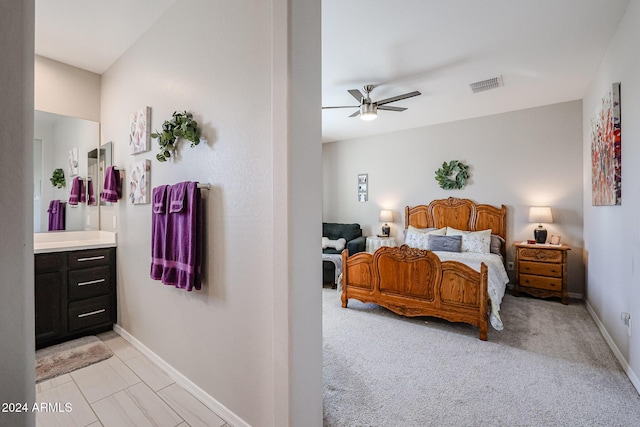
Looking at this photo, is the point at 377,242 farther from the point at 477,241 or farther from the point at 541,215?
the point at 541,215

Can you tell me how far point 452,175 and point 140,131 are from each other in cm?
462

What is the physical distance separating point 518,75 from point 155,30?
3687 millimetres

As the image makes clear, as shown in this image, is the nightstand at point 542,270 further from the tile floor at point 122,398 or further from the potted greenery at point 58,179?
the potted greenery at point 58,179

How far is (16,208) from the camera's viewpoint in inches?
22.0

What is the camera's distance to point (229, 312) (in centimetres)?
167

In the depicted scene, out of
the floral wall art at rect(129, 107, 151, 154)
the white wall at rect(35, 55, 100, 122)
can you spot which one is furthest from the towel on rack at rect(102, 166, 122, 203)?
the white wall at rect(35, 55, 100, 122)

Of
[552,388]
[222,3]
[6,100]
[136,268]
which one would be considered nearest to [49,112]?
[136,268]

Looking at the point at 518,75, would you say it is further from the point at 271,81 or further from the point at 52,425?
the point at 52,425

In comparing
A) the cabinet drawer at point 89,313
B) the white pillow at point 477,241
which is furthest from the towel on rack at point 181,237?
the white pillow at point 477,241

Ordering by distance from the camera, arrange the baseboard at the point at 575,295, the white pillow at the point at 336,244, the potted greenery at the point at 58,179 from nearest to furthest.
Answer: the potted greenery at the point at 58,179
the baseboard at the point at 575,295
the white pillow at the point at 336,244

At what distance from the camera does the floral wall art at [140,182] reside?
234cm

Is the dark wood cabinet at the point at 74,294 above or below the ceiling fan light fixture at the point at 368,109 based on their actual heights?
below

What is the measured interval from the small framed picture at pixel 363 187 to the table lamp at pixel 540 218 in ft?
9.20

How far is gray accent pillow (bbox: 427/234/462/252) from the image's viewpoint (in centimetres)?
430
